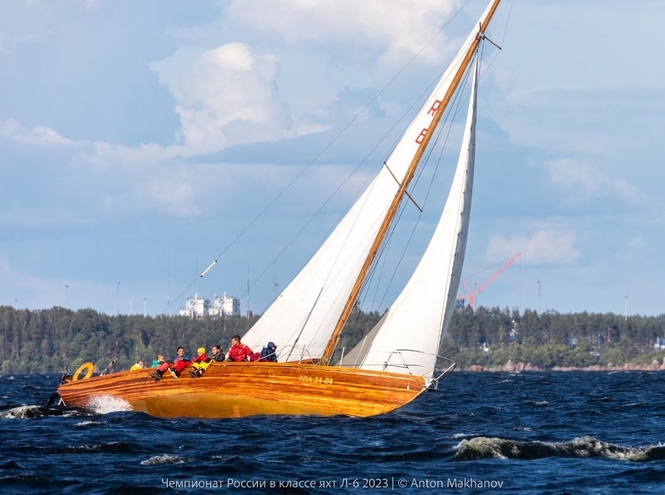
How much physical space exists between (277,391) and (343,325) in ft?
12.0

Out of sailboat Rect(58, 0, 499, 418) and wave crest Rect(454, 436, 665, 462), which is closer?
wave crest Rect(454, 436, 665, 462)

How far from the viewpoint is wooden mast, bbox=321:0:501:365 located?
37766 millimetres

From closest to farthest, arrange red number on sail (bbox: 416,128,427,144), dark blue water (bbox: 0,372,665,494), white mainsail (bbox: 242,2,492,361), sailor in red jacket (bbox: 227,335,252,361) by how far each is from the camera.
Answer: dark blue water (bbox: 0,372,665,494) → sailor in red jacket (bbox: 227,335,252,361) → white mainsail (bbox: 242,2,492,361) → red number on sail (bbox: 416,128,427,144)

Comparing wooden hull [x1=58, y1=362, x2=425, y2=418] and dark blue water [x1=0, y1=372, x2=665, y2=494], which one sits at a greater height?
wooden hull [x1=58, y1=362, x2=425, y2=418]

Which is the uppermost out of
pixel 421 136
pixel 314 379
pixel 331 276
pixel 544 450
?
pixel 421 136

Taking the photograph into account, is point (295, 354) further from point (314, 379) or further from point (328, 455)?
point (328, 455)

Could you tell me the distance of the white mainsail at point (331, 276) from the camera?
38.2m

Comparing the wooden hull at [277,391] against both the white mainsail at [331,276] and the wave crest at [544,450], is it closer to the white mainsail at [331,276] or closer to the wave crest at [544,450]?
the white mainsail at [331,276]

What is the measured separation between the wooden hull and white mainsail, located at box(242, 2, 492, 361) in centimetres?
261

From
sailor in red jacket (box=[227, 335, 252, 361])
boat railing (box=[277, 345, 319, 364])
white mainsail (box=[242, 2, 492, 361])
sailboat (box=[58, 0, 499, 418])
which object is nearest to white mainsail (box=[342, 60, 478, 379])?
sailboat (box=[58, 0, 499, 418])

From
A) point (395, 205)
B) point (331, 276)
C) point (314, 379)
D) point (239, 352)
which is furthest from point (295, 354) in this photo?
point (395, 205)

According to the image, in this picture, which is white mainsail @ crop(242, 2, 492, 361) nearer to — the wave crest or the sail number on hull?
the sail number on hull

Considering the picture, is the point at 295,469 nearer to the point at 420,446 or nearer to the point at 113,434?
the point at 420,446

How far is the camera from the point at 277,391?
116 ft
